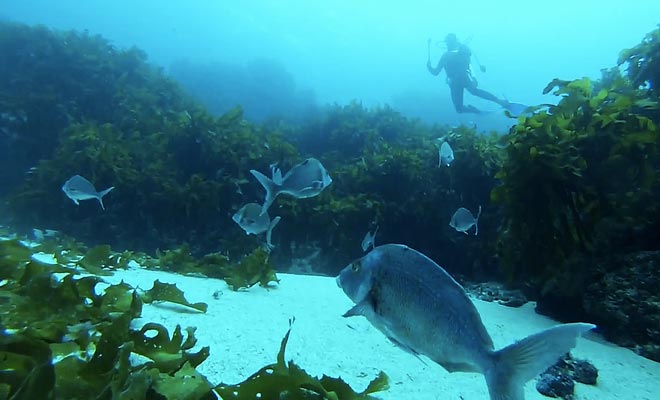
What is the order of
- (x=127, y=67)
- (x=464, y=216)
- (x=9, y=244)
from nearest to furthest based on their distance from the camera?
(x=9, y=244) < (x=464, y=216) < (x=127, y=67)

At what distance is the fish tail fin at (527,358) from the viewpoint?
4.62ft

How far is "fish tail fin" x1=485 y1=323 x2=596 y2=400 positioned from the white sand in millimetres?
1210

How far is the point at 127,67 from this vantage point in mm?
17844

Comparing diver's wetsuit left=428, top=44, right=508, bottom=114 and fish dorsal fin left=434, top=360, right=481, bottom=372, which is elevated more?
diver's wetsuit left=428, top=44, right=508, bottom=114

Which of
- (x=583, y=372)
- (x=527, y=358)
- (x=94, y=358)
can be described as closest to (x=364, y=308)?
(x=527, y=358)

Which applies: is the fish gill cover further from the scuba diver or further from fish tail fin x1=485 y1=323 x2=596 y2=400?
fish tail fin x1=485 y1=323 x2=596 y2=400

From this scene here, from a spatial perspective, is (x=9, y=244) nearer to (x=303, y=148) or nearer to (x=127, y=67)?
(x=303, y=148)

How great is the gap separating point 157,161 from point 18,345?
8.61 metres

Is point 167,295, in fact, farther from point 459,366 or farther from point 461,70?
point 461,70

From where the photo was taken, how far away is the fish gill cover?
16.6 feet

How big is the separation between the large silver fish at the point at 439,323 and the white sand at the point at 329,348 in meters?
0.89

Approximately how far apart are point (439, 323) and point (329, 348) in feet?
5.17

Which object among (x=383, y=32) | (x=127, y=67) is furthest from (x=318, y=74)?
(x=127, y=67)

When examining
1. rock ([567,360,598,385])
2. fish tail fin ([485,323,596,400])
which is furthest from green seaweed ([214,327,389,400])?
rock ([567,360,598,385])
